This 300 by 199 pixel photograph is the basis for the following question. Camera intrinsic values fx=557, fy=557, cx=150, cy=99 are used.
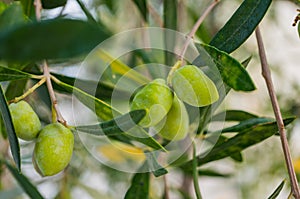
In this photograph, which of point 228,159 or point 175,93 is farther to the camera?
point 228,159

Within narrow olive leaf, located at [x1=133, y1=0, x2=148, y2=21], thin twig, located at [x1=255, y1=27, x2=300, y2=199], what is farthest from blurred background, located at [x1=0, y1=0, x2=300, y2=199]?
thin twig, located at [x1=255, y1=27, x2=300, y2=199]

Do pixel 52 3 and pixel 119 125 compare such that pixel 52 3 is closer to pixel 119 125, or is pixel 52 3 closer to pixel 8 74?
pixel 8 74

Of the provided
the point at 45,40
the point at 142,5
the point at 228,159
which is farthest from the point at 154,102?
the point at 228,159

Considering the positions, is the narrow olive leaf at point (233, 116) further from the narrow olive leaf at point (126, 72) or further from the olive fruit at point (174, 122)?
the olive fruit at point (174, 122)

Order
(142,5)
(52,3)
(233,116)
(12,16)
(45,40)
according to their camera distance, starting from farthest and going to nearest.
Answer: (142,5)
(233,116)
(52,3)
(12,16)
(45,40)

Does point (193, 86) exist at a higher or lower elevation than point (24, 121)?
higher

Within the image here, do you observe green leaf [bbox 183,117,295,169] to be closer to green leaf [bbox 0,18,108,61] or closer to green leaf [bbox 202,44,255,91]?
green leaf [bbox 202,44,255,91]
